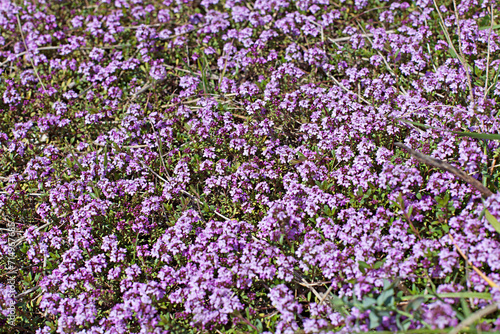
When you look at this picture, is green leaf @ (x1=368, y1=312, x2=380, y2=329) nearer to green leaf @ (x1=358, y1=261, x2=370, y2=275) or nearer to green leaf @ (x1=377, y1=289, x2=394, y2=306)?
green leaf @ (x1=377, y1=289, x2=394, y2=306)

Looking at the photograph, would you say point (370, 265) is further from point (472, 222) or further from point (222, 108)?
point (222, 108)

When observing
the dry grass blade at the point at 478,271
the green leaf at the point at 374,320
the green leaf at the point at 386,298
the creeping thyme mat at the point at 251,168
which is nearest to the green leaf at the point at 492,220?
the creeping thyme mat at the point at 251,168

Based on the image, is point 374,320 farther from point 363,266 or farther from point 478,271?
point 478,271

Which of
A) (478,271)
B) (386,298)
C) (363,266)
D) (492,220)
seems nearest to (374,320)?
(386,298)

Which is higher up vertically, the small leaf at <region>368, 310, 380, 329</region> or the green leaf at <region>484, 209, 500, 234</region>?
the green leaf at <region>484, 209, 500, 234</region>

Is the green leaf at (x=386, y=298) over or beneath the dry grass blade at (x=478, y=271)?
beneath

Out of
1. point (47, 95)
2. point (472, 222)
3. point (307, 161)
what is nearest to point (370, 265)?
point (472, 222)

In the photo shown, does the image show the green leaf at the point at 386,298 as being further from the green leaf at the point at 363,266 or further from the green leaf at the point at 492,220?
the green leaf at the point at 492,220

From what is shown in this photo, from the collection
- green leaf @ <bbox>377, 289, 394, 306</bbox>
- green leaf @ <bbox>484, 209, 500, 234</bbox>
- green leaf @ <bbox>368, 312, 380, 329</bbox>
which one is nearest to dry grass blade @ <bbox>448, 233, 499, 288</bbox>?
green leaf @ <bbox>484, 209, 500, 234</bbox>

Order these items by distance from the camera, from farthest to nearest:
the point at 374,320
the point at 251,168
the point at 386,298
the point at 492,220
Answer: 1. the point at 251,168
2. the point at 492,220
3. the point at 386,298
4. the point at 374,320
